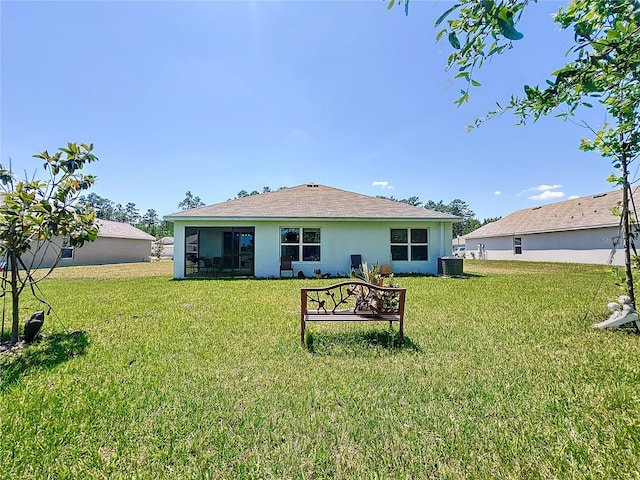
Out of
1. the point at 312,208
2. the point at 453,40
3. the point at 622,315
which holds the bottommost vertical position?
the point at 622,315

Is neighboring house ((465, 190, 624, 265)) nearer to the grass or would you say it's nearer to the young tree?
the grass

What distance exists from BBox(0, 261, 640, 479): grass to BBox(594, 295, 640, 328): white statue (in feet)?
0.93

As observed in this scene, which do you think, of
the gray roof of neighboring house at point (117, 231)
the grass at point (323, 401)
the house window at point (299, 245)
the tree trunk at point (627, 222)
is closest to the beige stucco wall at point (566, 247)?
the tree trunk at point (627, 222)

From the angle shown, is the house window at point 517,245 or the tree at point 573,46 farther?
the house window at point 517,245

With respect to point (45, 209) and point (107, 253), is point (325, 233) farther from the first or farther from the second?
point (107, 253)

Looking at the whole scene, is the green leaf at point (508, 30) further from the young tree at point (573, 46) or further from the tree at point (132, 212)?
the tree at point (132, 212)

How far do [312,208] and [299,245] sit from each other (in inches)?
79.0

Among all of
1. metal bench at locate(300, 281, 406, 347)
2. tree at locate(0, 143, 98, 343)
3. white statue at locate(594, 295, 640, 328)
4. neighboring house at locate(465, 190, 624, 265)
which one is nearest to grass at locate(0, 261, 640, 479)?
white statue at locate(594, 295, 640, 328)

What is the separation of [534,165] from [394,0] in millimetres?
26665

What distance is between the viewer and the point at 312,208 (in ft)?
47.4

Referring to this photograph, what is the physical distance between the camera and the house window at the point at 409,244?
1423cm

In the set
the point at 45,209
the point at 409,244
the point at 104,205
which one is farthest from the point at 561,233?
the point at 104,205

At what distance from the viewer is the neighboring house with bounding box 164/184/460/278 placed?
1320cm

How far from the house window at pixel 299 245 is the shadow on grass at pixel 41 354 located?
920 centimetres
